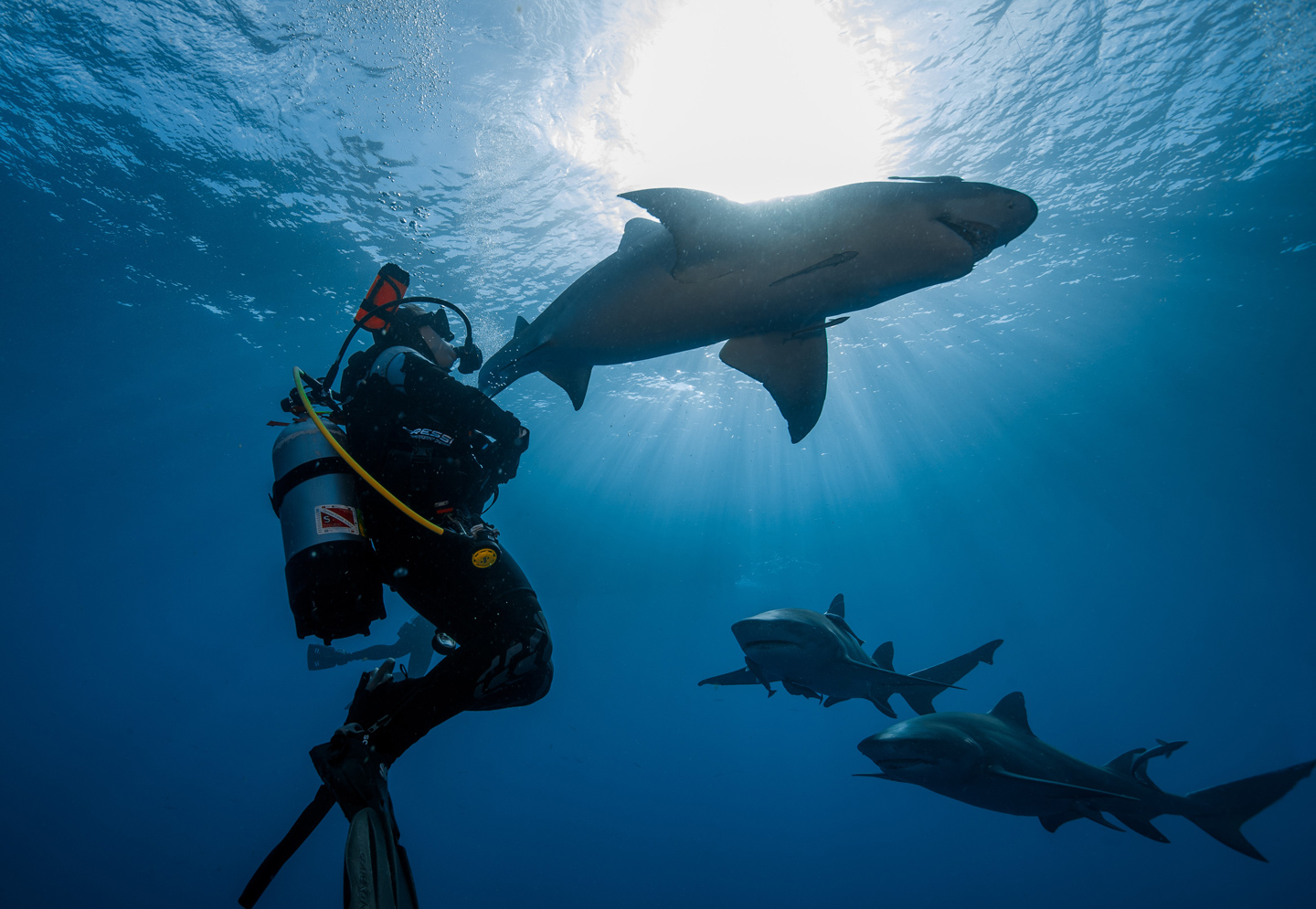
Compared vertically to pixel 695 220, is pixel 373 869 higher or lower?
lower

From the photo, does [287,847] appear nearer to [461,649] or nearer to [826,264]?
[461,649]

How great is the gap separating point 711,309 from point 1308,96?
21.7 meters

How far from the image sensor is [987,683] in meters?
62.0

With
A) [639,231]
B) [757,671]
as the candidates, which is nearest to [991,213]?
[639,231]

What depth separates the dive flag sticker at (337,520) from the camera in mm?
2363

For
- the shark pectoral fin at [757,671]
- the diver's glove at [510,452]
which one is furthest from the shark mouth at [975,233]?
the shark pectoral fin at [757,671]

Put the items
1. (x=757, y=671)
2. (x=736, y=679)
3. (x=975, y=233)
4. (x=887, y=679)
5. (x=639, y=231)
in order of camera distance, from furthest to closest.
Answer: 1. (x=736, y=679)
2. (x=757, y=671)
3. (x=887, y=679)
4. (x=639, y=231)
5. (x=975, y=233)

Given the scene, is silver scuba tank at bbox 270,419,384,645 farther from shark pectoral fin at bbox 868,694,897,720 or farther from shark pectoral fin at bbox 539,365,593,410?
shark pectoral fin at bbox 868,694,897,720

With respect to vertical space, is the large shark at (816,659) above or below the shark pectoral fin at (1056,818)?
above

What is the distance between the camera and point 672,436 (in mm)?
27578

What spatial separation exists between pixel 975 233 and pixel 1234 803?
415 inches

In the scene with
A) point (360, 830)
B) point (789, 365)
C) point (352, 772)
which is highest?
point (789, 365)

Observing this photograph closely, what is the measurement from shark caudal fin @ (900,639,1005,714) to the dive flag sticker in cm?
806

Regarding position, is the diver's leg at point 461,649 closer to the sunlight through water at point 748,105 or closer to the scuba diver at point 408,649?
the sunlight through water at point 748,105
